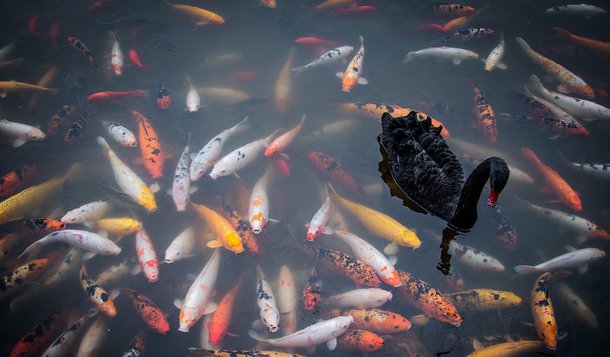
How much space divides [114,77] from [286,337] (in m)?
6.71

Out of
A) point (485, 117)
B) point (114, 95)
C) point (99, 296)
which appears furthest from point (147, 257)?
point (485, 117)

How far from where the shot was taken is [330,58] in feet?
23.2

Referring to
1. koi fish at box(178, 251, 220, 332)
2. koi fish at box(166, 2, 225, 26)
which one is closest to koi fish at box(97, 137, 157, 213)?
koi fish at box(178, 251, 220, 332)

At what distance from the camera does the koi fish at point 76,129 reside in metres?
6.14

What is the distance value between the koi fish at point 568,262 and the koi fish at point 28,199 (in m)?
7.41

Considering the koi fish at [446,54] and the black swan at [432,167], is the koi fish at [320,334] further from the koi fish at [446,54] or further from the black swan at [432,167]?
the koi fish at [446,54]

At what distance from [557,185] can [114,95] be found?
830 cm

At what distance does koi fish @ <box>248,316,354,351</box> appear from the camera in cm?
404

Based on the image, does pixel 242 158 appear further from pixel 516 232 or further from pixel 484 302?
pixel 516 232

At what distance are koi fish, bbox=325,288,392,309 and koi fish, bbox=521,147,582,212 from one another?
11.5ft

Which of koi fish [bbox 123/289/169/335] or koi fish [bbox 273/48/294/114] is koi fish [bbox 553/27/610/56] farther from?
koi fish [bbox 123/289/169/335]

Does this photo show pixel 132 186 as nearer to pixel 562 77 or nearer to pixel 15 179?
pixel 15 179

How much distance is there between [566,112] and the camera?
6.28 meters

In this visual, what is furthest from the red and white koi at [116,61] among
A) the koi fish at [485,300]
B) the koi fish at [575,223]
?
the koi fish at [575,223]
